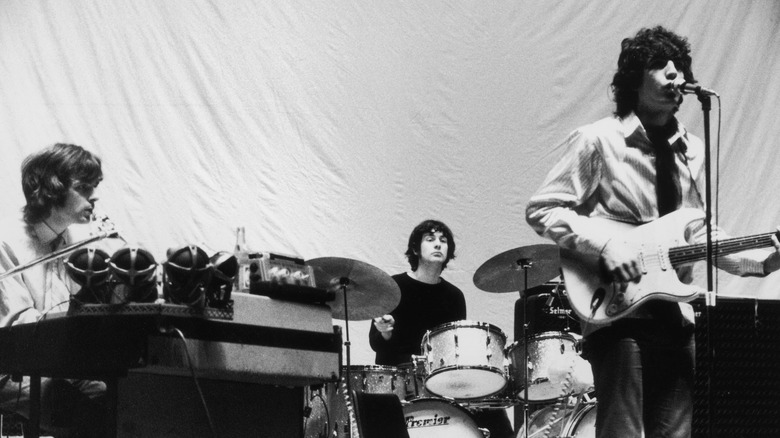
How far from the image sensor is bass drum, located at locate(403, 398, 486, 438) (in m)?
5.98

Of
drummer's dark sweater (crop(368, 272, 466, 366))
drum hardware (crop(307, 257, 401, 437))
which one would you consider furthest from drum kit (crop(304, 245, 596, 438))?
drummer's dark sweater (crop(368, 272, 466, 366))

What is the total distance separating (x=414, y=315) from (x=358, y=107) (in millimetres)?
1449

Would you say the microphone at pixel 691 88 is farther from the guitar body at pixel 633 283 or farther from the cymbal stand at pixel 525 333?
the cymbal stand at pixel 525 333

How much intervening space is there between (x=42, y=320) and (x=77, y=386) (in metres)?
0.92

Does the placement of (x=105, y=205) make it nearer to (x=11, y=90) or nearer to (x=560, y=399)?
(x=11, y=90)

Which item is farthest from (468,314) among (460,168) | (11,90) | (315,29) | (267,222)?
(11,90)

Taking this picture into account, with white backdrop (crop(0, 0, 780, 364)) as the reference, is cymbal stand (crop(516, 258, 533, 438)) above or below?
below

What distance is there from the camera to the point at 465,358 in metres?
5.94

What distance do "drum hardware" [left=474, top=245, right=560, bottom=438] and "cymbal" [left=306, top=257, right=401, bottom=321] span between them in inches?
22.1

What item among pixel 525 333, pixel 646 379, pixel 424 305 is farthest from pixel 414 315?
pixel 646 379

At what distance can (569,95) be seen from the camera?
23.3ft

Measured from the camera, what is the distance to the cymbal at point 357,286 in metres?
5.87

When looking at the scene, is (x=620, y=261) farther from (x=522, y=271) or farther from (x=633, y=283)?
(x=522, y=271)

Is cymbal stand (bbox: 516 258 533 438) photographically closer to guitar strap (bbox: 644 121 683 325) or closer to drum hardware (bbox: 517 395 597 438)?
drum hardware (bbox: 517 395 597 438)
